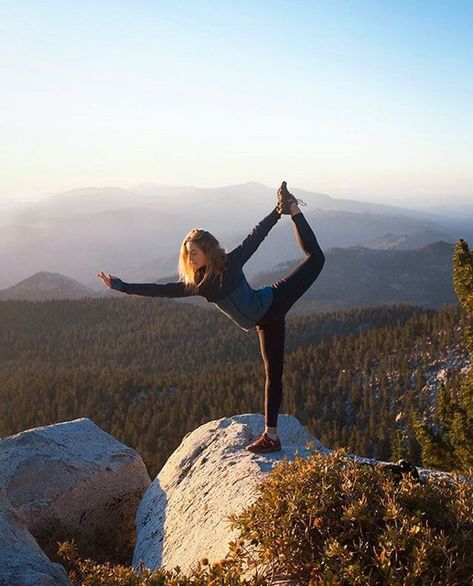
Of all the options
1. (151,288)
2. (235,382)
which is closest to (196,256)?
(151,288)

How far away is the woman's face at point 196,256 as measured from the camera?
7.88 metres

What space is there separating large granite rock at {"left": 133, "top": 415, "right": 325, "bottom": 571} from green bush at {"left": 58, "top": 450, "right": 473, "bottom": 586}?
1.35 metres

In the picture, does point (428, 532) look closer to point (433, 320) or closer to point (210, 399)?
point (210, 399)

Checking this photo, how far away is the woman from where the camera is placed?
7914mm

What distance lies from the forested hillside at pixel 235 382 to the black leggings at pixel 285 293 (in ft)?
112

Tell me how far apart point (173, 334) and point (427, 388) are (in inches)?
3196

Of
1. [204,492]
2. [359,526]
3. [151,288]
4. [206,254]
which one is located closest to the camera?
[359,526]

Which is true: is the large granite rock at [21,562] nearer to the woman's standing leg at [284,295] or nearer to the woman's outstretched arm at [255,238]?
the woman's standing leg at [284,295]

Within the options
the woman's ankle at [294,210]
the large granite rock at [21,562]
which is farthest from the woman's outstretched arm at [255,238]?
the large granite rock at [21,562]

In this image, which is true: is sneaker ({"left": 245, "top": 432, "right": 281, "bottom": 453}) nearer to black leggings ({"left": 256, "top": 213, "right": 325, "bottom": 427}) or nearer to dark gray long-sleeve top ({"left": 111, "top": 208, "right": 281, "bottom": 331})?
black leggings ({"left": 256, "top": 213, "right": 325, "bottom": 427})

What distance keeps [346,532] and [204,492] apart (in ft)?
15.5

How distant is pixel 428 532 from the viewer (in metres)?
4.46

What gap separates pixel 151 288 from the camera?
331 inches

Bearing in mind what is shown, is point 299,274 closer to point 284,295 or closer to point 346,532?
point 284,295
